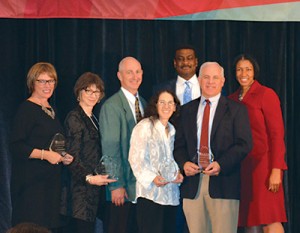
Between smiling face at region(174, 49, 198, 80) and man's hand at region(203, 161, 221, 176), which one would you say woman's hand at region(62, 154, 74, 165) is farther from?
smiling face at region(174, 49, 198, 80)

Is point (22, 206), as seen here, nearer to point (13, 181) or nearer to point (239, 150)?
point (13, 181)

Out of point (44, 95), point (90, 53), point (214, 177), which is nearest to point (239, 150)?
point (214, 177)

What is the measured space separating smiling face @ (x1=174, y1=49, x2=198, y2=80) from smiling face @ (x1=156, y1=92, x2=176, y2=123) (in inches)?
26.4

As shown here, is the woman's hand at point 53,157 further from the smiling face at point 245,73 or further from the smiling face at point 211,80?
the smiling face at point 245,73

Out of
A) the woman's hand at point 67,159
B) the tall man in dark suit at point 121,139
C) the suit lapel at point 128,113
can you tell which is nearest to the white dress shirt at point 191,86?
the tall man in dark suit at point 121,139

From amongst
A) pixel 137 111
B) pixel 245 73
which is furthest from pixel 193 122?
pixel 245 73

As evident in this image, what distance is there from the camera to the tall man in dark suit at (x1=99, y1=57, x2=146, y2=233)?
18.3ft

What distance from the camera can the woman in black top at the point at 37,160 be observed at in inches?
213

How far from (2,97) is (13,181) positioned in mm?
1139

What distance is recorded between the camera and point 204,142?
5398mm

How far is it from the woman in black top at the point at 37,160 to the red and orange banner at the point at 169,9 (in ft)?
2.99

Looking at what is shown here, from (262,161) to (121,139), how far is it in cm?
102

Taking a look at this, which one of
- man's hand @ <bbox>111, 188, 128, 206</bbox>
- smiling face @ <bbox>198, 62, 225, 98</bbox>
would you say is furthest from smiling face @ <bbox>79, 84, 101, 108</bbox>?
smiling face @ <bbox>198, 62, 225, 98</bbox>

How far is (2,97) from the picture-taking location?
21.3ft
